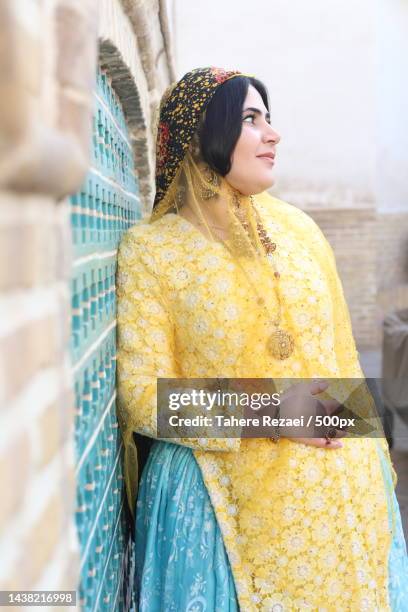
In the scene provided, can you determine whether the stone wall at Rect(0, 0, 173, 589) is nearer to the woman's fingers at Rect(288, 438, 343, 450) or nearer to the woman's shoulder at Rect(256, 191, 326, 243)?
the woman's fingers at Rect(288, 438, 343, 450)

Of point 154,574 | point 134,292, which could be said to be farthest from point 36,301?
point 154,574

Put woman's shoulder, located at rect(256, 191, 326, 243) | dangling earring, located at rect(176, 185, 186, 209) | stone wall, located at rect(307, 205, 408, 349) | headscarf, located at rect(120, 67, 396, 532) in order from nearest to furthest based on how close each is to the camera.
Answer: headscarf, located at rect(120, 67, 396, 532)
dangling earring, located at rect(176, 185, 186, 209)
woman's shoulder, located at rect(256, 191, 326, 243)
stone wall, located at rect(307, 205, 408, 349)

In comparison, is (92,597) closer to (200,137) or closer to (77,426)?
(77,426)

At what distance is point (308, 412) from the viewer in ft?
6.95

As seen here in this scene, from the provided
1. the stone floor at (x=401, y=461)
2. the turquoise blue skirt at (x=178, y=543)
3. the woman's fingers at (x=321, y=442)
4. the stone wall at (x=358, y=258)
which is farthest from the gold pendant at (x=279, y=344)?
the stone wall at (x=358, y=258)

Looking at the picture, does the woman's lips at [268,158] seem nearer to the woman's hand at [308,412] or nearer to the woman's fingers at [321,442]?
the woman's hand at [308,412]

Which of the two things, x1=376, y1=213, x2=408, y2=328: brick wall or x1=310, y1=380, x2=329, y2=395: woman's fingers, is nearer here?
x1=310, y1=380, x2=329, y2=395: woman's fingers

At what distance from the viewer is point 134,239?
2225 millimetres

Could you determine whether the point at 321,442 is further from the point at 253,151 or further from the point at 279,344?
the point at 253,151

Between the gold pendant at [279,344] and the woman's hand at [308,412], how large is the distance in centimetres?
9

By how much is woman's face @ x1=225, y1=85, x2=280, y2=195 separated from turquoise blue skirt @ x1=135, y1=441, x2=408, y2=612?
2.39 feet

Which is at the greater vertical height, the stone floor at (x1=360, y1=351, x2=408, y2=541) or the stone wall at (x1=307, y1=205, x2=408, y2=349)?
the stone wall at (x1=307, y1=205, x2=408, y2=349)

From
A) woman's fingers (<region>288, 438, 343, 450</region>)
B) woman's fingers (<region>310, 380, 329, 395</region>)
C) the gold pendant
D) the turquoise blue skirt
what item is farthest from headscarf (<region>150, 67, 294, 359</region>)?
the turquoise blue skirt

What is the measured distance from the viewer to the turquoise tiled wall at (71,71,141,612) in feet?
5.18
